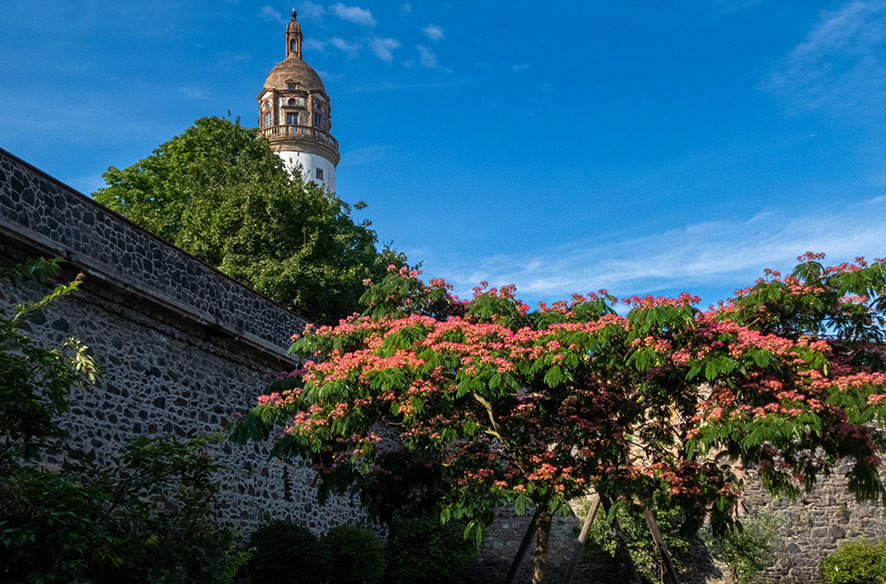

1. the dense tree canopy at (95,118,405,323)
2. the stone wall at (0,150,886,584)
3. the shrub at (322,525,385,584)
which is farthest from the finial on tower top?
the shrub at (322,525,385,584)

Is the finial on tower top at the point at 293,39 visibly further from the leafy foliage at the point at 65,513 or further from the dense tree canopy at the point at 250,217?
the leafy foliage at the point at 65,513

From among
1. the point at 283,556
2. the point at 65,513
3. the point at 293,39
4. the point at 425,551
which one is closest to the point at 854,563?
the point at 425,551

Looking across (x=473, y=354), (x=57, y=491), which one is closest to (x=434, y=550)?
(x=473, y=354)

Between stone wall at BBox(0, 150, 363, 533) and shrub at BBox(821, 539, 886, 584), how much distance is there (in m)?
13.0

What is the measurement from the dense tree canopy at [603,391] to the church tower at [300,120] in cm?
2660

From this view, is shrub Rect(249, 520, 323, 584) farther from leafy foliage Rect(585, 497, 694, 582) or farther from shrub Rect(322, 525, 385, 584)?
leafy foliage Rect(585, 497, 694, 582)

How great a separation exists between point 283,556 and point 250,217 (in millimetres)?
11183

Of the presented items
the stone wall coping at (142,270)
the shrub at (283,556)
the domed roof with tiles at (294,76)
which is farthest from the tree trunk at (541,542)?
the domed roof with tiles at (294,76)

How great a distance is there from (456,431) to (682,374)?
115 inches

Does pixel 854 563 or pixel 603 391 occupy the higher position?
pixel 603 391

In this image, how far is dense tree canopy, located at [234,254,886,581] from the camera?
9.36m

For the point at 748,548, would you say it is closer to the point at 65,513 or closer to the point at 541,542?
the point at 541,542

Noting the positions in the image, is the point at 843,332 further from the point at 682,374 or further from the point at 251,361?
the point at 251,361

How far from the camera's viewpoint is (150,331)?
12.0 meters
